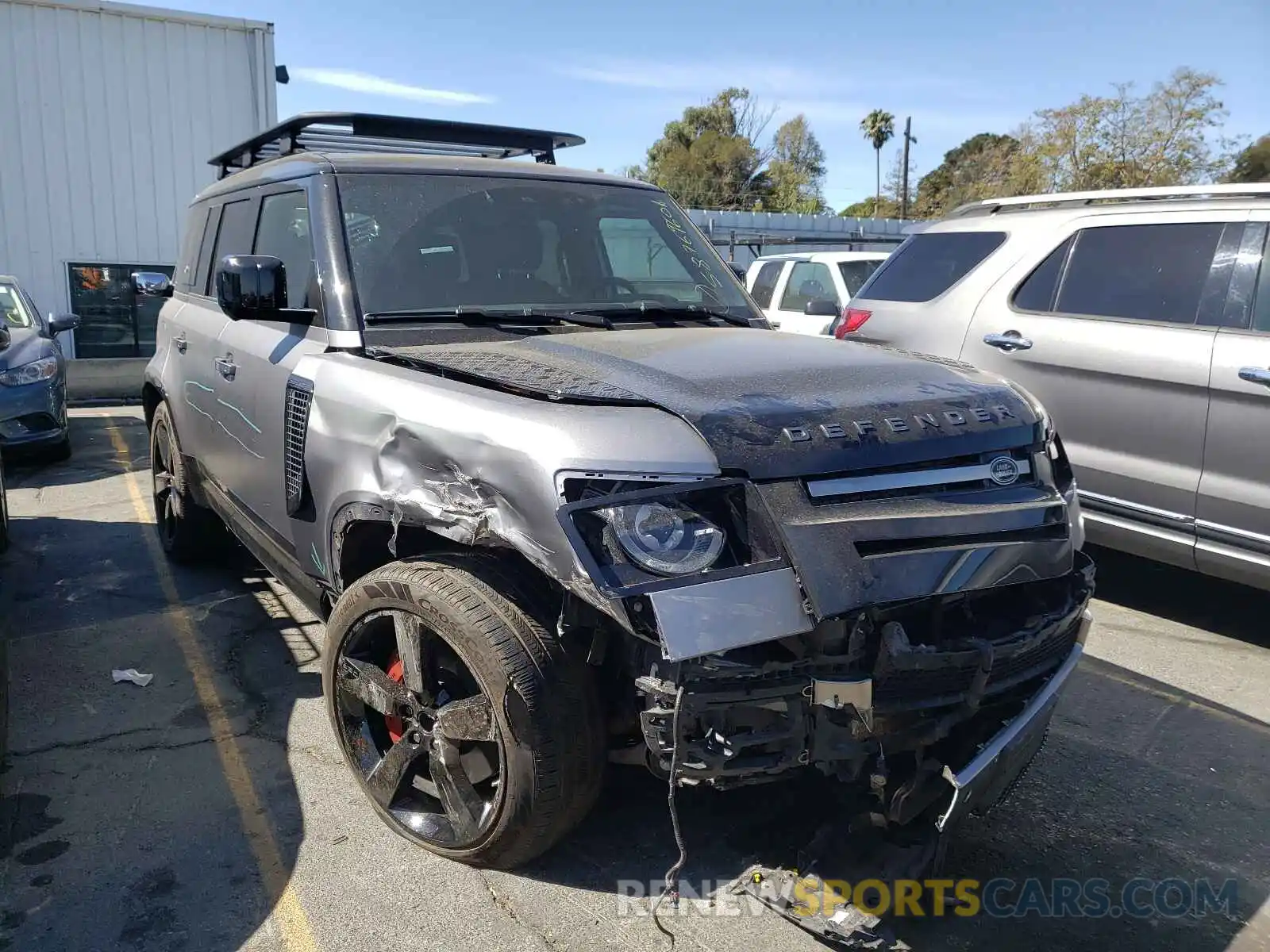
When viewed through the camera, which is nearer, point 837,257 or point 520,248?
point 520,248

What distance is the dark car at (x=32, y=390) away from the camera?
8188 mm

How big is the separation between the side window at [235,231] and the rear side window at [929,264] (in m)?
3.81

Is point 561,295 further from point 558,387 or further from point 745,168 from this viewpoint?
point 745,168

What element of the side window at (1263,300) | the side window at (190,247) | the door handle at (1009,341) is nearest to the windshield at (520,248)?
the door handle at (1009,341)

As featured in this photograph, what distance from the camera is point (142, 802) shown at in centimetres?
319

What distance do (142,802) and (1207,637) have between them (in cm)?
474

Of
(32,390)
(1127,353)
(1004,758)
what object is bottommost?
(1004,758)

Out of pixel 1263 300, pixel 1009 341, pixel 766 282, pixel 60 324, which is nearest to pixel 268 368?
pixel 1009 341

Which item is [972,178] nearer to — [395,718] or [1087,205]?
[1087,205]

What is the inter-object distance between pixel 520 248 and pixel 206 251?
86.5 inches

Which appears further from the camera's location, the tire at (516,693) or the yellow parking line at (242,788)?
the yellow parking line at (242,788)

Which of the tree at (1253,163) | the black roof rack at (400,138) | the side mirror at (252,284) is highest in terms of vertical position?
the tree at (1253,163)

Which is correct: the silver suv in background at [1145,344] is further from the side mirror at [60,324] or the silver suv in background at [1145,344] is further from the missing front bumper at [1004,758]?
the side mirror at [60,324]

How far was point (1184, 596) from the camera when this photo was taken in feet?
17.5
